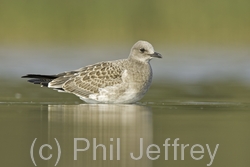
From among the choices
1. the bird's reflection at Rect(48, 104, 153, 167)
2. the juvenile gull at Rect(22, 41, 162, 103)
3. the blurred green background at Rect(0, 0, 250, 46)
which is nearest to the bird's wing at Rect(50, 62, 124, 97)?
the juvenile gull at Rect(22, 41, 162, 103)

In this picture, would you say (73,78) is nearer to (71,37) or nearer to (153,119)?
(153,119)

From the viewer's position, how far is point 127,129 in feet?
34.6

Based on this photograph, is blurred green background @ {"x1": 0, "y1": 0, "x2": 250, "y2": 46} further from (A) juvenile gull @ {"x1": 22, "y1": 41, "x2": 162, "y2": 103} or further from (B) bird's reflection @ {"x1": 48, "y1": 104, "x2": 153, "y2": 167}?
(B) bird's reflection @ {"x1": 48, "y1": 104, "x2": 153, "y2": 167}

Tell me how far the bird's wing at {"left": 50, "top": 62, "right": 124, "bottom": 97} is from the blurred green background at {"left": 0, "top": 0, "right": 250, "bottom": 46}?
14674mm

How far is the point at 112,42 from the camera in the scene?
29.5m

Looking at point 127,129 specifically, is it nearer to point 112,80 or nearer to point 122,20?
point 112,80

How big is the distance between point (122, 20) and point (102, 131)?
19079 mm

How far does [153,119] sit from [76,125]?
1.34 meters

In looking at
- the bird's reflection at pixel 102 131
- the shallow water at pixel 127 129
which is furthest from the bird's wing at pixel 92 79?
the bird's reflection at pixel 102 131

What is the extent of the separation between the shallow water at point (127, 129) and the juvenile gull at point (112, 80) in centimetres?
25

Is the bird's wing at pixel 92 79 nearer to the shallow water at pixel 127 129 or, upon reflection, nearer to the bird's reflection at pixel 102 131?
the shallow water at pixel 127 129

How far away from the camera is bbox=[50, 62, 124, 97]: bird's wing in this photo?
13.6 m

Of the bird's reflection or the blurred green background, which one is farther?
the blurred green background

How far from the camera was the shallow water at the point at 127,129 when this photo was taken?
8812mm
